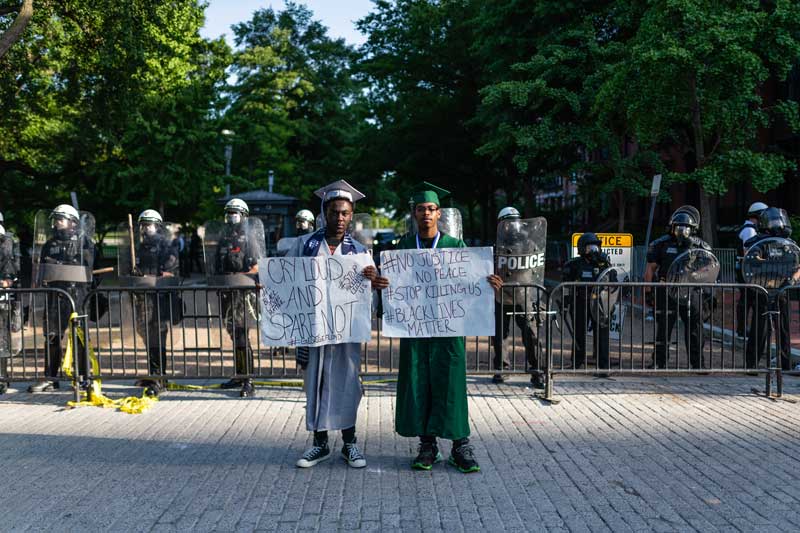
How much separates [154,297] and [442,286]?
12.9ft

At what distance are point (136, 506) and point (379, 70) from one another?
2894 centimetres

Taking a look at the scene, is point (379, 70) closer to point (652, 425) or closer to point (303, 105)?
point (303, 105)

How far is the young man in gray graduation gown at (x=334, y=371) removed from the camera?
531 cm

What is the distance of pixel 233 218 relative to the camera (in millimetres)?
8547

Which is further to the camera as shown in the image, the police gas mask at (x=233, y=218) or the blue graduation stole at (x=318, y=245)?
the police gas mask at (x=233, y=218)

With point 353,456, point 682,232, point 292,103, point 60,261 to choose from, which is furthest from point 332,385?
point 292,103

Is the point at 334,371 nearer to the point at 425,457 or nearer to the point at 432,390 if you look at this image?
the point at 432,390

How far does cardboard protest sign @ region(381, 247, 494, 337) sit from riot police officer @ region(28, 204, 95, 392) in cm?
458

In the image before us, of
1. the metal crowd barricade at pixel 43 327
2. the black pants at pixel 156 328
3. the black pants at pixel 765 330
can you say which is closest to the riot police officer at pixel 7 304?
the metal crowd barricade at pixel 43 327

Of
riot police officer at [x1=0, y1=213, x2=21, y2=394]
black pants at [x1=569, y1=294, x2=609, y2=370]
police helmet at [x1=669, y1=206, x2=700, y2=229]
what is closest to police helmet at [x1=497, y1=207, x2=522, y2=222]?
black pants at [x1=569, y1=294, x2=609, y2=370]

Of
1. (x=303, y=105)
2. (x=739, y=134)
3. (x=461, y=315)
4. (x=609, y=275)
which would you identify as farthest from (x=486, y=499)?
(x=303, y=105)

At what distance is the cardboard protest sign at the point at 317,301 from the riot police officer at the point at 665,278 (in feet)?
13.1

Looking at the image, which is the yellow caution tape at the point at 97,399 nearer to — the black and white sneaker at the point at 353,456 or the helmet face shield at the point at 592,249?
the black and white sneaker at the point at 353,456

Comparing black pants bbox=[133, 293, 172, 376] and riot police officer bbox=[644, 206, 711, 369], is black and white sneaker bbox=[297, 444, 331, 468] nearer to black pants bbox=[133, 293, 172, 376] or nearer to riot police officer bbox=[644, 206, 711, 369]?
black pants bbox=[133, 293, 172, 376]
